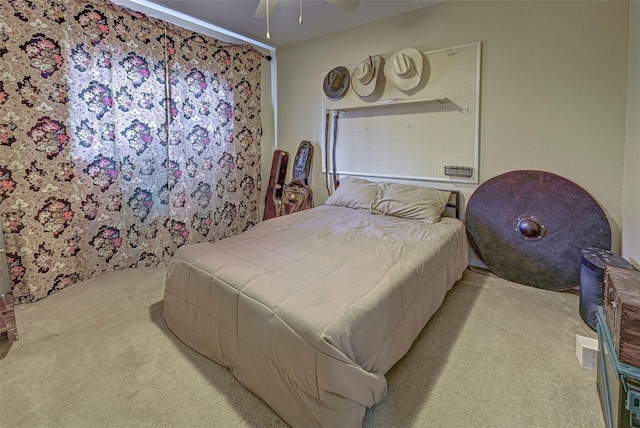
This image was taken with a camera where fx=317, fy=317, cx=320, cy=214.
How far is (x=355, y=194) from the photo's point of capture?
126 inches

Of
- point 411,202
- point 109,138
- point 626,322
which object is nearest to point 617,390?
point 626,322

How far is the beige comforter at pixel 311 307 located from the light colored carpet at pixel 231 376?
0.13m

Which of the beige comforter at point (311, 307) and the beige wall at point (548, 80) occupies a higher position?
the beige wall at point (548, 80)

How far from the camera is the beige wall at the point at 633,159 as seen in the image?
75.7 inches

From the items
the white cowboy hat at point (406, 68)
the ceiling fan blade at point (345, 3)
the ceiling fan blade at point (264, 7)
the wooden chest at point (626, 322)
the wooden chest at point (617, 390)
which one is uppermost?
the ceiling fan blade at point (264, 7)

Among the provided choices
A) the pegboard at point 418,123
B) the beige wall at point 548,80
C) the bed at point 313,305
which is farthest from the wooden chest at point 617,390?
the pegboard at point 418,123

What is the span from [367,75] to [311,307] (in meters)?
2.59

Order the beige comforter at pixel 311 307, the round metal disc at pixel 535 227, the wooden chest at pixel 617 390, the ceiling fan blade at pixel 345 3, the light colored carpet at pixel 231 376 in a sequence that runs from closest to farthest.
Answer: the wooden chest at pixel 617 390 → the beige comforter at pixel 311 307 → the light colored carpet at pixel 231 376 → the ceiling fan blade at pixel 345 3 → the round metal disc at pixel 535 227

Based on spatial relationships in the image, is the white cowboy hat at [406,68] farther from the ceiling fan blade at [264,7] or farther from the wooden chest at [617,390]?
the wooden chest at [617,390]

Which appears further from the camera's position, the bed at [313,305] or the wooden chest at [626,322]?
the bed at [313,305]

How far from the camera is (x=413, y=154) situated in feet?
10.2

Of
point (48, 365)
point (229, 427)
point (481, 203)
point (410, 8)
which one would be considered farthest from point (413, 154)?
point (48, 365)

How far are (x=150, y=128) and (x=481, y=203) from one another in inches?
121

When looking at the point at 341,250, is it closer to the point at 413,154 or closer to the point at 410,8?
the point at 413,154
